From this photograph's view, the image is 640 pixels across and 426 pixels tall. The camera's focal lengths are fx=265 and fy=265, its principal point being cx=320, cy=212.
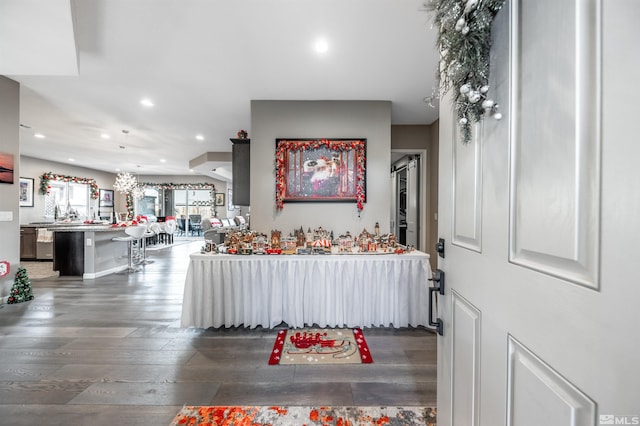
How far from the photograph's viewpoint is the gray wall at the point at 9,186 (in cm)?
362

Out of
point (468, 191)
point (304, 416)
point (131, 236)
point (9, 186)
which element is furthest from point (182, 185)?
point (468, 191)

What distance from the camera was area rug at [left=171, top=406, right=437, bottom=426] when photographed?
1.73 metres

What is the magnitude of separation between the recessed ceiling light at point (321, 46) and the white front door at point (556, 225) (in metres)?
2.11

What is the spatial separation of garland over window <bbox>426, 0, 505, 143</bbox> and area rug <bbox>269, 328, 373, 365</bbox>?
2.24 meters

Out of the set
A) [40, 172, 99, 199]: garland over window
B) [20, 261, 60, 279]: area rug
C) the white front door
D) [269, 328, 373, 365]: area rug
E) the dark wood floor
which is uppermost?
[40, 172, 99, 199]: garland over window

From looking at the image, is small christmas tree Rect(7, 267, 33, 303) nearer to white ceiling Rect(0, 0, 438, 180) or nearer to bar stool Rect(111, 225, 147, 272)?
bar stool Rect(111, 225, 147, 272)

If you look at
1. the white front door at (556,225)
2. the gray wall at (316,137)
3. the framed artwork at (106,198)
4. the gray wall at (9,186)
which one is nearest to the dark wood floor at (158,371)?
the gray wall at (9,186)

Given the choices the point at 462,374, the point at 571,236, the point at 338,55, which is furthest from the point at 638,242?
the point at 338,55

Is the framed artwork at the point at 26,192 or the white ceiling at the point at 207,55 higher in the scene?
the white ceiling at the point at 207,55

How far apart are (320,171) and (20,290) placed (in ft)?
15.2

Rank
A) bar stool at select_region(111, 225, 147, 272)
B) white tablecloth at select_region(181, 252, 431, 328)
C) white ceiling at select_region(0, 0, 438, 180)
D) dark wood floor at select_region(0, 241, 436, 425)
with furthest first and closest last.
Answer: bar stool at select_region(111, 225, 147, 272) → white tablecloth at select_region(181, 252, 431, 328) → white ceiling at select_region(0, 0, 438, 180) → dark wood floor at select_region(0, 241, 436, 425)

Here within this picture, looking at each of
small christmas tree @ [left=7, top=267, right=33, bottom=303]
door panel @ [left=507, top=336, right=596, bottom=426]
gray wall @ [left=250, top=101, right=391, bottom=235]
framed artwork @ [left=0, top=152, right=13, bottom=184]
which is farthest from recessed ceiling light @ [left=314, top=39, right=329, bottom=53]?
small christmas tree @ [left=7, top=267, right=33, bottom=303]

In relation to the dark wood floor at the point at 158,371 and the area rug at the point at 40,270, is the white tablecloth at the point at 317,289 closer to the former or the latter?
the dark wood floor at the point at 158,371

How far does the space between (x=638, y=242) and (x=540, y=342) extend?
1.24 ft
